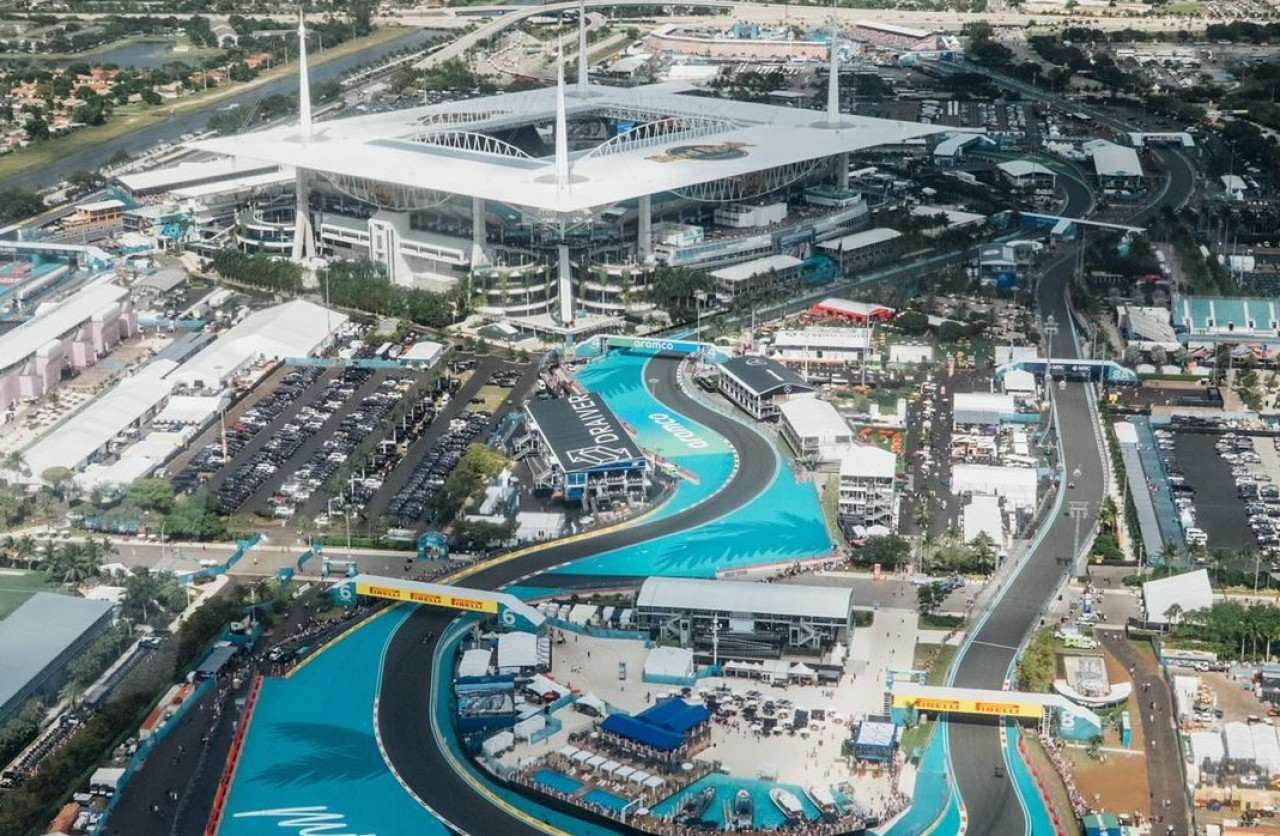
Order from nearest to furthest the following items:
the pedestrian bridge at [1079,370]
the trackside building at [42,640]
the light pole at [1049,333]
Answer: the trackside building at [42,640] → the pedestrian bridge at [1079,370] → the light pole at [1049,333]

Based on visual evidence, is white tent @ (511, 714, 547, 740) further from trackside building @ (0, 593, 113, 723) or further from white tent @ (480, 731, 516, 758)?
trackside building @ (0, 593, 113, 723)

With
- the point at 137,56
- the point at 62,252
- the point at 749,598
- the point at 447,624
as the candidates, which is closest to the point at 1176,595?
the point at 749,598

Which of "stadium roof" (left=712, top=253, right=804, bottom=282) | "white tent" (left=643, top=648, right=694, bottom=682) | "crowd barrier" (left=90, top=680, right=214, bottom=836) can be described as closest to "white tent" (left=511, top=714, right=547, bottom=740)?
"white tent" (left=643, top=648, right=694, bottom=682)

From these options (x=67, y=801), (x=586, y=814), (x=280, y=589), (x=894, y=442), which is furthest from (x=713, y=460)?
(x=67, y=801)

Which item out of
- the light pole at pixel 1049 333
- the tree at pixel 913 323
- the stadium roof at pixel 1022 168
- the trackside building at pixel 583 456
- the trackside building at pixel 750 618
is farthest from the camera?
the stadium roof at pixel 1022 168

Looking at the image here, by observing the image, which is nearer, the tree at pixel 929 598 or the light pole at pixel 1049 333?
the tree at pixel 929 598

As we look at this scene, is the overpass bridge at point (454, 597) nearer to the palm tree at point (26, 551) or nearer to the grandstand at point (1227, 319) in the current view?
the palm tree at point (26, 551)

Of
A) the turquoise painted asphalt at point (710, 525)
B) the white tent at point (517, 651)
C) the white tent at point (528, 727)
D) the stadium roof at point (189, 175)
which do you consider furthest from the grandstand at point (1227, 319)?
the stadium roof at point (189, 175)
